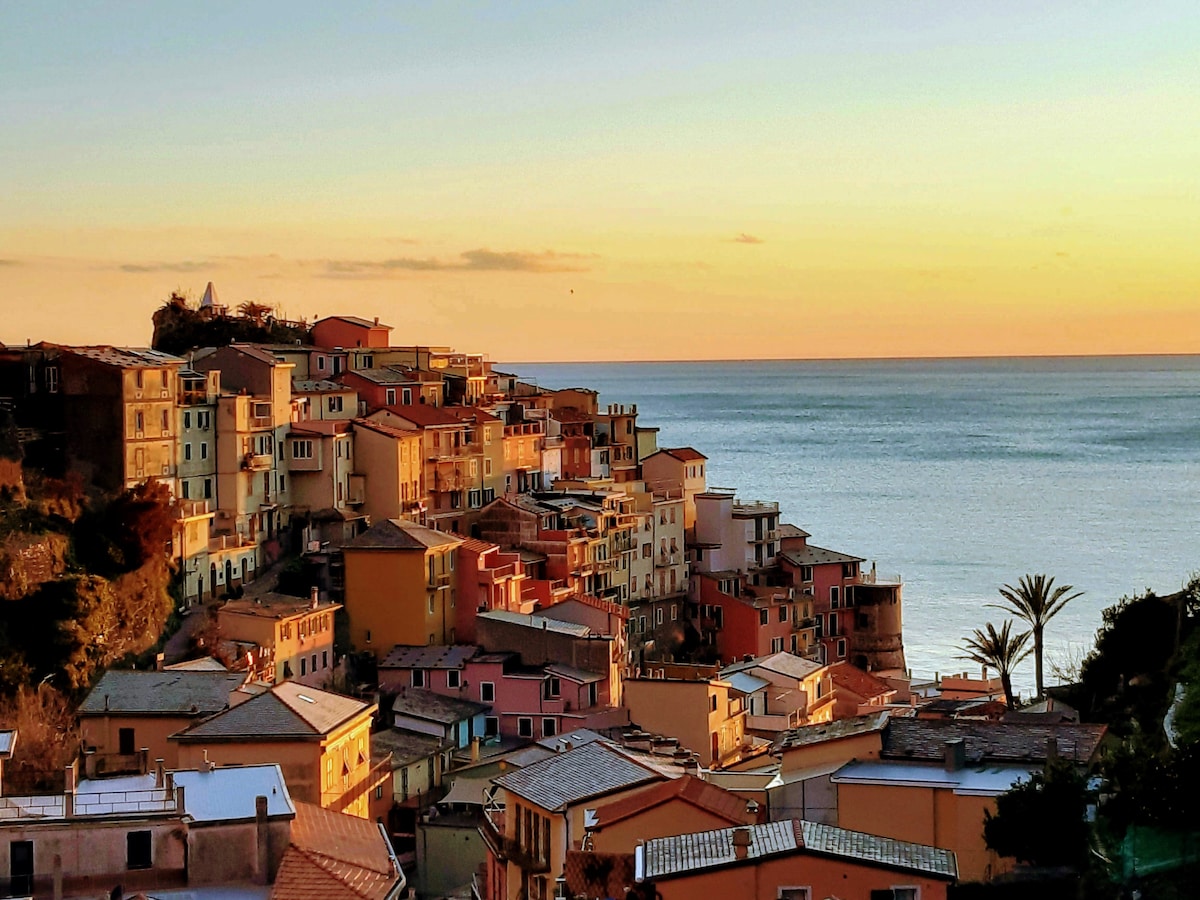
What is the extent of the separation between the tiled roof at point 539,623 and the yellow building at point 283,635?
3808mm

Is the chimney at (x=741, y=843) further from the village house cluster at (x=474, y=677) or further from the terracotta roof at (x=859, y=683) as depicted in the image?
the terracotta roof at (x=859, y=683)

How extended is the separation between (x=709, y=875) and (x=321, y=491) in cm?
3270

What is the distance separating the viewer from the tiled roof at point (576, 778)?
1731cm

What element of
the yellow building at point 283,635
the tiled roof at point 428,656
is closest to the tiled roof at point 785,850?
the yellow building at point 283,635

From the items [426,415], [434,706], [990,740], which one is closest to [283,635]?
[434,706]

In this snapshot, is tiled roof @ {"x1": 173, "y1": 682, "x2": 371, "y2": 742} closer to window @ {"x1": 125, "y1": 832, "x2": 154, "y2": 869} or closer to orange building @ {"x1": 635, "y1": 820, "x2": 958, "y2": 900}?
window @ {"x1": 125, "y1": 832, "x2": 154, "y2": 869}

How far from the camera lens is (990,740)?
17.9 meters

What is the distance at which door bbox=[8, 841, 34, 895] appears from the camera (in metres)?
19.1

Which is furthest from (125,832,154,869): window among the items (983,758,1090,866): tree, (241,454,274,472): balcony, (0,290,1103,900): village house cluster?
(241,454,274,472): balcony

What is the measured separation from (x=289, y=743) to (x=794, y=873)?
49.2ft

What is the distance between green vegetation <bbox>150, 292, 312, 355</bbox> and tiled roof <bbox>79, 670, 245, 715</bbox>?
2462 cm

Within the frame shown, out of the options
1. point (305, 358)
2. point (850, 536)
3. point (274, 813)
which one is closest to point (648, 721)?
point (274, 813)

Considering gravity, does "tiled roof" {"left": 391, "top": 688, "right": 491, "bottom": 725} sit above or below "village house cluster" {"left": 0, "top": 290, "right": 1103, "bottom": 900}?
below

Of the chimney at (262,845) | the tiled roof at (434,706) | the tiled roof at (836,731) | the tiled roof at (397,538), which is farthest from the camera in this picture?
the tiled roof at (397,538)
